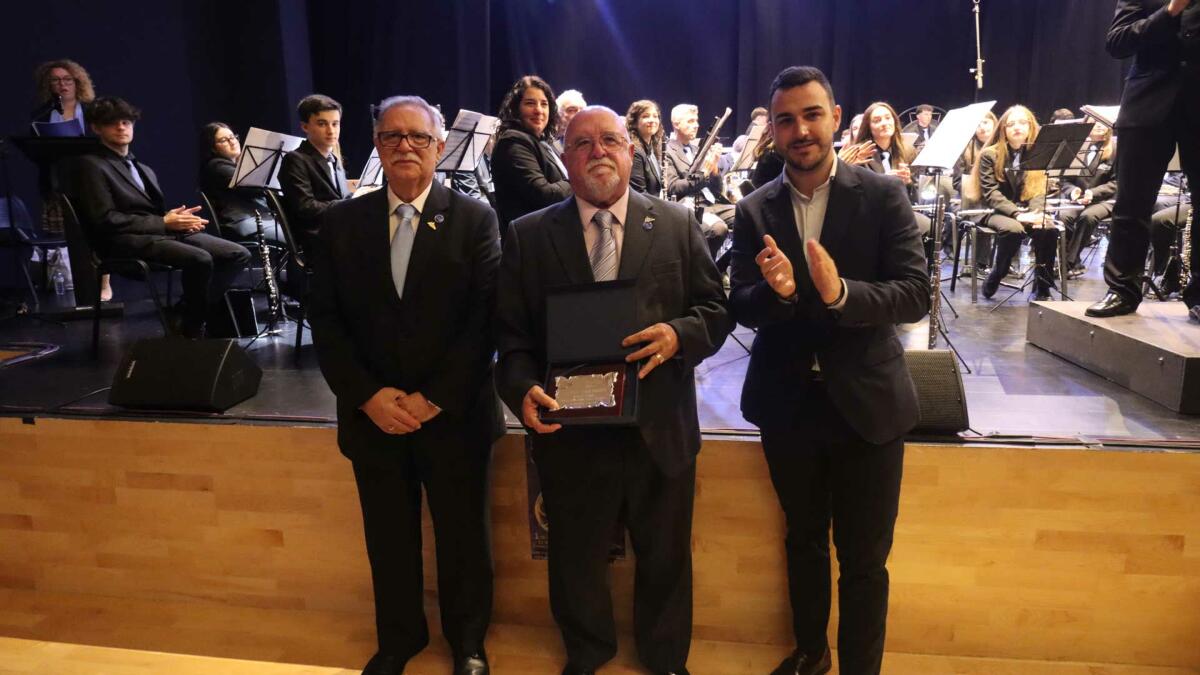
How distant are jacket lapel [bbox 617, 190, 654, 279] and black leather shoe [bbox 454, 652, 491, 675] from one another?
1.30 meters

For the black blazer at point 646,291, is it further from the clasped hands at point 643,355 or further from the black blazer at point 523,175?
the black blazer at point 523,175

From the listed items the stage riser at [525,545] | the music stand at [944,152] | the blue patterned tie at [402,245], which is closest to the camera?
the blue patterned tie at [402,245]

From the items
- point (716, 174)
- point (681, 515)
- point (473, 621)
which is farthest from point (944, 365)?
point (716, 174)

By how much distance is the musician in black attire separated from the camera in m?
4.38

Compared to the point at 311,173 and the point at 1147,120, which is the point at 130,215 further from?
the point at 1147,120

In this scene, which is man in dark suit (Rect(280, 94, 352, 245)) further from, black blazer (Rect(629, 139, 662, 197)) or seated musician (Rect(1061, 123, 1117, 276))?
A: seated musician (Rect(1061, 123, 1117, 276))

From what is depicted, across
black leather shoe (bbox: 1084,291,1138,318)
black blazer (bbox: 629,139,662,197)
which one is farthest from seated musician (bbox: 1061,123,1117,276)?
black blazer (bbox: 629,139,662,197)

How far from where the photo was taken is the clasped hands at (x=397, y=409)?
2.19m

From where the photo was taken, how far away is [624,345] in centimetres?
197

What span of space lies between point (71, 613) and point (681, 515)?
245 centimetres

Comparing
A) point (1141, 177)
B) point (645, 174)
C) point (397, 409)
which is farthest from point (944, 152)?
point (397, 409)

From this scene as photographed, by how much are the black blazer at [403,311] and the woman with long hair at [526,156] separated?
4.76ft

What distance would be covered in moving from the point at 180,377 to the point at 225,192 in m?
2.95

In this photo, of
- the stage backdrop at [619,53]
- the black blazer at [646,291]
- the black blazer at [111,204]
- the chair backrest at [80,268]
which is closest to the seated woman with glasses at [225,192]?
the chair backrest at [80,268]
